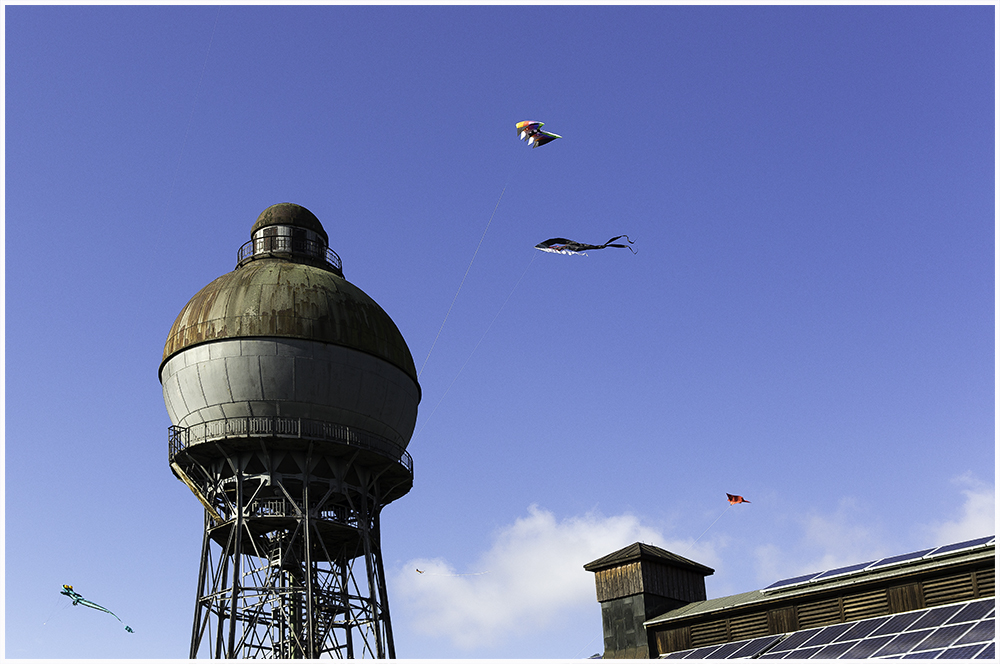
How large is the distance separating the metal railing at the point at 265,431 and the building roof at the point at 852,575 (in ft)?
40.6

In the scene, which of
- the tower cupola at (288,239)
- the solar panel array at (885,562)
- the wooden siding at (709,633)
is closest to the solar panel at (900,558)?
the solar panel array at (885,562)

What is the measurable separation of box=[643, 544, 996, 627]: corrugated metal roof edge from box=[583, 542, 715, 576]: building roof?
1.52 metres

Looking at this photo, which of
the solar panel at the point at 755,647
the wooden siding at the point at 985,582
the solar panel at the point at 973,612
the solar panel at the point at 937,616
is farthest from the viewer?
the solar panel at the point at 755,647

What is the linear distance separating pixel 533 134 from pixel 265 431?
14026 millimetres

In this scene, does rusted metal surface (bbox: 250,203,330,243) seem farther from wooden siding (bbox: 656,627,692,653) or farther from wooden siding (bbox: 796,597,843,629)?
wooden siding (bbox: 796,597,843,629)

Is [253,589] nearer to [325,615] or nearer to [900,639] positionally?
[325,615]

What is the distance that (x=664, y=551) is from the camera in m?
35.2

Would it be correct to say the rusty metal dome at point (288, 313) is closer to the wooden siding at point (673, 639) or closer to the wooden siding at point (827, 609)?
the wooden siding at point (673, 639)

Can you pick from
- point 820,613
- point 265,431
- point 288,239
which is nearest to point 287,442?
point 265,431

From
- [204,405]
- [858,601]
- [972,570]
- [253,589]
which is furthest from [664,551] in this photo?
[204,405]

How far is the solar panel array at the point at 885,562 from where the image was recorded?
25344mm

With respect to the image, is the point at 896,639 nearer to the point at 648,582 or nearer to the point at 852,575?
the point at 852,575

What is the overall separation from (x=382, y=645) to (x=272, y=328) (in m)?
12.1

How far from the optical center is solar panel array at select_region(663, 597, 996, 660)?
2123cm
